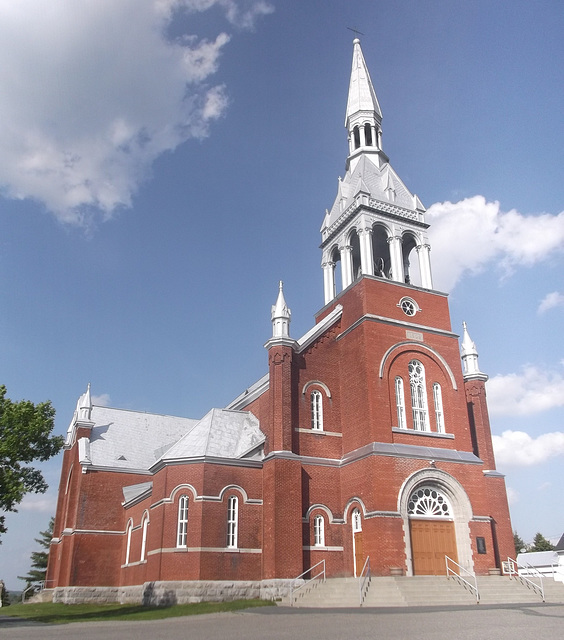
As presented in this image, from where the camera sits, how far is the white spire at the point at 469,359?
3231cm

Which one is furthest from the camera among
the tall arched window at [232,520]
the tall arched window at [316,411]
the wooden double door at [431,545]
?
the tall arched window at [316,411]

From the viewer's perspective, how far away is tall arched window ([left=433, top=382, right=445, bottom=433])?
29250 mm

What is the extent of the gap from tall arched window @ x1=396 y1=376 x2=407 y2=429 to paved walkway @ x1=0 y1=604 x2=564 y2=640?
9.66 m

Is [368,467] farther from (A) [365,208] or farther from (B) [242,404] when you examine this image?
(A) [365,208]

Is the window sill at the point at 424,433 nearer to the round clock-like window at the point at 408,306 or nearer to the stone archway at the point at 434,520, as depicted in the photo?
the stone archway at the point at 434,520

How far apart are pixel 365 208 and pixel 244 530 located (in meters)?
18.4

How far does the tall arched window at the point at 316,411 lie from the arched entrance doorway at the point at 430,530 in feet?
18.0

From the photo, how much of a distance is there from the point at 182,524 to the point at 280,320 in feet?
35.0

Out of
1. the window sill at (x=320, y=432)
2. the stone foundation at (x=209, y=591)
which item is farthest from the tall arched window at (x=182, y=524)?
the window sill at (x=320, y=432)

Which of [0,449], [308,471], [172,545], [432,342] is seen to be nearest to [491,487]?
[432,342]

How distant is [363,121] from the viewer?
127 ft

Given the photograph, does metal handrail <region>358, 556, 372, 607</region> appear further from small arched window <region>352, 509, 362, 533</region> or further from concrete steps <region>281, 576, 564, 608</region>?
small arched window <region>352, 509, 362, 533</region>

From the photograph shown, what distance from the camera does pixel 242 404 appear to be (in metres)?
35.2

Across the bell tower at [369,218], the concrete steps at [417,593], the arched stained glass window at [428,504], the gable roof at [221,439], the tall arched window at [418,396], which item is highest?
the bell tower at [369,218]
